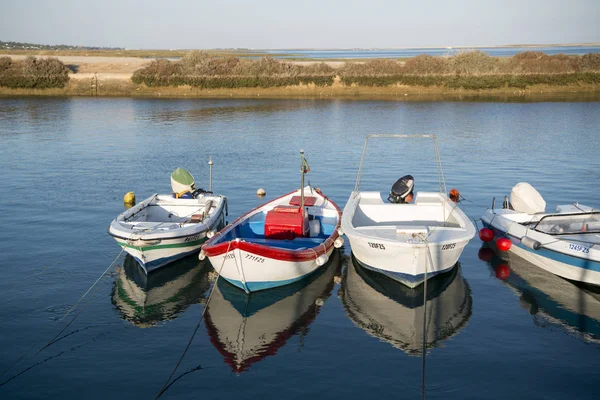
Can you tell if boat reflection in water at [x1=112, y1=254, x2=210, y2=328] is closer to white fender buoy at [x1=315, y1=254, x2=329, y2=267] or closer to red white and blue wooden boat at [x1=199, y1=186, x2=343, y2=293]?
red white and blue wooden boat at [x1=199, y1=186, x2=343, y2=293]

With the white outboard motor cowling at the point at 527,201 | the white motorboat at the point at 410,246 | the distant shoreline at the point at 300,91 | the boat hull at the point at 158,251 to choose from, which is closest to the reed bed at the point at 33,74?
the distant shoreline at the point at 300,91

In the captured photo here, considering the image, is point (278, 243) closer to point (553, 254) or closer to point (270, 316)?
point (270, 316)

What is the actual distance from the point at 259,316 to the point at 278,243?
282 cm

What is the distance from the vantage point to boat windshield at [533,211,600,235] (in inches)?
659

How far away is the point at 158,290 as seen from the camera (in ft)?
50.3

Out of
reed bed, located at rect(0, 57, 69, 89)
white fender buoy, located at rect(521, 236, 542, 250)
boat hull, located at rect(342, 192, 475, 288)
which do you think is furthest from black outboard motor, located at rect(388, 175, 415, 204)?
reed bed, located at rect(0, 57, 69, 89)

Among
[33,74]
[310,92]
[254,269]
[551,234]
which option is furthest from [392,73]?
[254,269]

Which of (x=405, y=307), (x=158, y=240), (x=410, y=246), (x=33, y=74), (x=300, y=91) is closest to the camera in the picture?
(x=410, y=246)

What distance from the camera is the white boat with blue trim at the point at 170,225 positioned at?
15758mm

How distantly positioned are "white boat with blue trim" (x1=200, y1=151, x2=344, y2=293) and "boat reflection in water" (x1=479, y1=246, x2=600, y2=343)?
201 inches

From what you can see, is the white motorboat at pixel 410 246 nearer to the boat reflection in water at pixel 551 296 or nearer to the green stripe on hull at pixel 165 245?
the boat reflection in water at pixel 551 296

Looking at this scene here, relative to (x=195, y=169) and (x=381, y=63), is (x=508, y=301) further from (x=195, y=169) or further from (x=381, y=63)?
(x=381, y=63)

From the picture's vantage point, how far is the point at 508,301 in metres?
14.7

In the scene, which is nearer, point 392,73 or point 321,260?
point 321,260
